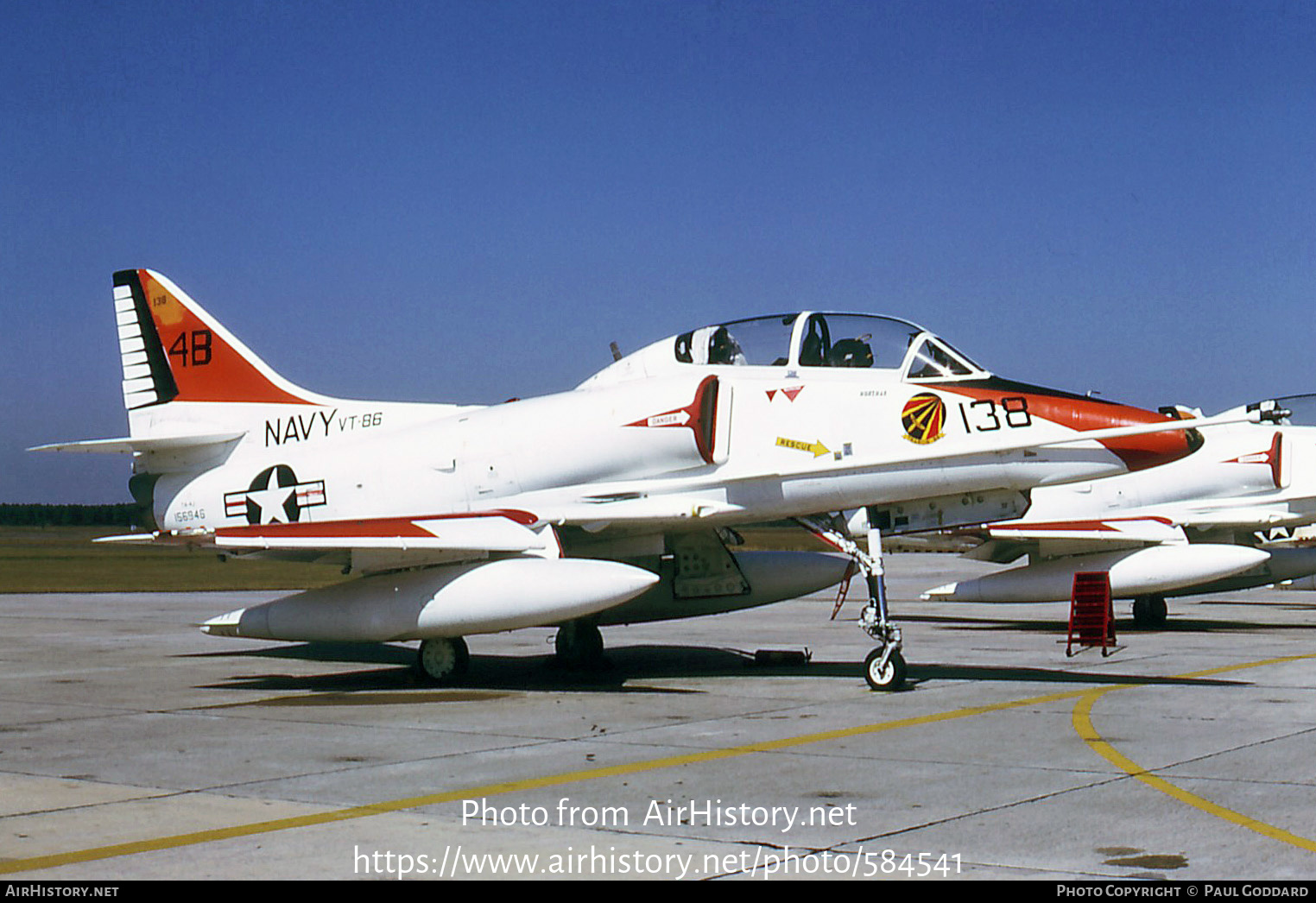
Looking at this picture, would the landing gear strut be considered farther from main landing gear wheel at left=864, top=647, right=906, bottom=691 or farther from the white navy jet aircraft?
the white navy jet aircraft

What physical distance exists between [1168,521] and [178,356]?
1437 centimetres

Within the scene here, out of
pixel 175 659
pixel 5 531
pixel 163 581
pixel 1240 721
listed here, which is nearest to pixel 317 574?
pixel 163 581

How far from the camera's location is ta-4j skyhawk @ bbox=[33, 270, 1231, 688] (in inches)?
465

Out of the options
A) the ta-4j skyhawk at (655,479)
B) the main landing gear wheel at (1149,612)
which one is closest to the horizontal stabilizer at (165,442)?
the ta-4j skyhawk at (655,479)

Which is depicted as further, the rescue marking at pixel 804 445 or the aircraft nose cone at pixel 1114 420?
the rescue marking at pixel 804 445

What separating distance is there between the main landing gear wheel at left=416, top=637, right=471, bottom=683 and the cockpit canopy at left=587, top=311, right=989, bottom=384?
335 cm

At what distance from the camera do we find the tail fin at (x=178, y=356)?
15.4 metres

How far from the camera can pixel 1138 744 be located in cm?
908

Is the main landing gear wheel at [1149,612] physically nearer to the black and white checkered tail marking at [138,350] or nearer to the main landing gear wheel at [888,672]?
the main landing gear wheel at [888,672]

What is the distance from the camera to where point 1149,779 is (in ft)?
25.4

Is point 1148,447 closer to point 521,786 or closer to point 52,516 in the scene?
point 521,786

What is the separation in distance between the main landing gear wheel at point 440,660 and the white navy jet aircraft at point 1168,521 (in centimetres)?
893

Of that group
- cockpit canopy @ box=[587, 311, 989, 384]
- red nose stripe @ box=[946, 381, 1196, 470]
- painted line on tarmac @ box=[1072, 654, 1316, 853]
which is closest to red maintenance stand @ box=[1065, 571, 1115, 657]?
painted line on tarmac @ box=[1072, 654, 1316, 853]

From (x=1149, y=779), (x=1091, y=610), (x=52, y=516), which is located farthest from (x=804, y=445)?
(x=52, y=516)
